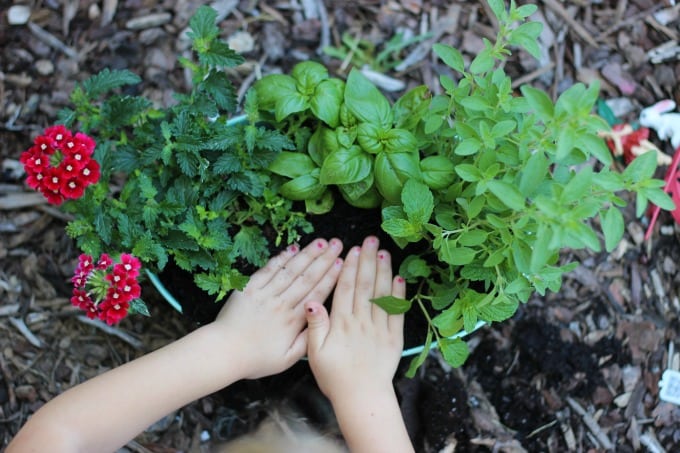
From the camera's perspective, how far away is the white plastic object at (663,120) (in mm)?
2184

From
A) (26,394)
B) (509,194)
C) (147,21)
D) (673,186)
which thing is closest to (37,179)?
(26,394)

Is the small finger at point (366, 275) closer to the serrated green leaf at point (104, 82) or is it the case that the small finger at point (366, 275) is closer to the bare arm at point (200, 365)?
the bare arm at point (200, 365)

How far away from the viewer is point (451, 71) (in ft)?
7.46

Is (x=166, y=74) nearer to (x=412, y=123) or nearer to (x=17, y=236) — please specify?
(x=17, y=236)

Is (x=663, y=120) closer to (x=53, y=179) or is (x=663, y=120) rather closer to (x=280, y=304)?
(x=280, y=304)

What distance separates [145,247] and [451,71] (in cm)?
123

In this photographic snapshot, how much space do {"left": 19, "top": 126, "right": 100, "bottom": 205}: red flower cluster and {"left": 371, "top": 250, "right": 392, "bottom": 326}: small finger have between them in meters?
0.73

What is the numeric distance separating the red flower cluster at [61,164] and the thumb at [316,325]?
0.61 metres

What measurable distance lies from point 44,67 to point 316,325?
1220mm

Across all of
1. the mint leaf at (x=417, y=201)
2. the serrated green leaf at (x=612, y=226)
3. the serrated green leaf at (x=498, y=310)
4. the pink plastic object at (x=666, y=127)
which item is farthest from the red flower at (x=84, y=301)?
the pink plastic object at (x=666, y=127)

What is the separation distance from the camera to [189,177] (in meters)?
1.63

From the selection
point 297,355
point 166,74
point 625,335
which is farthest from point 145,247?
point 625,335

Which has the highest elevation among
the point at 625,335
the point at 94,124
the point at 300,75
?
the point at 300,75

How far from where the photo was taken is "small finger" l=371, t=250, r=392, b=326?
1.80m
